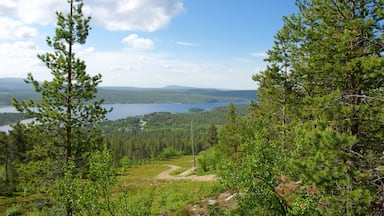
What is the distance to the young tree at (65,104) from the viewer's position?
1183 cm

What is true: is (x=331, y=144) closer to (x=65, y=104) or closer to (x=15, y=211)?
(x=65, y=104)

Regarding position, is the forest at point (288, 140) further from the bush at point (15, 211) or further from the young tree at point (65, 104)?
the bush at point (15, 211)

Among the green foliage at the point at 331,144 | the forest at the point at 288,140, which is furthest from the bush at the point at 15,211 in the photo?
the green foliage at the point at 331,144

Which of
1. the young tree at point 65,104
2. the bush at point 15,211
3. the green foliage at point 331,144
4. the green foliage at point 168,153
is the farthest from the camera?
the green foliage at point 168,153

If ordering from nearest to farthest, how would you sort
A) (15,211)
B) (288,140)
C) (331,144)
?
(331,144) → (288,140) → (15,211)

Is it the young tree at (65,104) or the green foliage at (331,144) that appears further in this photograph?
the young tree at (65,104)

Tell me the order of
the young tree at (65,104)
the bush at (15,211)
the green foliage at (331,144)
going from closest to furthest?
the green foliage at (331,144) → the young tree at (65,104) → the bush at (15,211)

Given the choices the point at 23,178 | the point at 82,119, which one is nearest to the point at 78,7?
the point at 82,119

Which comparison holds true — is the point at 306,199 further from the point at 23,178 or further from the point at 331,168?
the point at 23,178

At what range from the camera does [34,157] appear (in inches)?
488

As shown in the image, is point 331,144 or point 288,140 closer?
point 331,144

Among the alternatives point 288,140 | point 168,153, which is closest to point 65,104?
point 288,140

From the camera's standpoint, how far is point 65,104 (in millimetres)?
11984

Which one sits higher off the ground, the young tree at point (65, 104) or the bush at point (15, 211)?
the young tree at point (65, 104)
